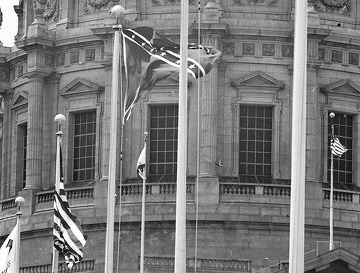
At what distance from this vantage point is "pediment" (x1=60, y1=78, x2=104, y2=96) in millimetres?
92431

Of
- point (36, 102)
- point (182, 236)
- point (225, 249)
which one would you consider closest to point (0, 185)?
point (36, 102)

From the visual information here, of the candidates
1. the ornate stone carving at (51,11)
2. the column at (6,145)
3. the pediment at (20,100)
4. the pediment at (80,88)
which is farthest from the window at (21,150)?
the ornate stone carving at (51,11)

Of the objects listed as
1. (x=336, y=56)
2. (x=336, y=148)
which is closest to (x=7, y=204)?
(x=336, y=56)

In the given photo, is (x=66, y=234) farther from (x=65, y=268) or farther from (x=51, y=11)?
(x=51, y=11)

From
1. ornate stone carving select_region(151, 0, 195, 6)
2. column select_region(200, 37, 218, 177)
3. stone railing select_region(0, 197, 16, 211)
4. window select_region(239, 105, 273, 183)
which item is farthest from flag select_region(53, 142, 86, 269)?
stone railing select_region(0, 197, 16, 211)

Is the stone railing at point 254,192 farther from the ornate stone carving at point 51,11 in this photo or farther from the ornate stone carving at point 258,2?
the ornate stone carving at point 51,11

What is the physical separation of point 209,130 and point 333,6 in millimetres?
7744

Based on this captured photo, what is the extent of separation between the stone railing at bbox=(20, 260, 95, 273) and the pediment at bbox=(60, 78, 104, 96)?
31.4ft

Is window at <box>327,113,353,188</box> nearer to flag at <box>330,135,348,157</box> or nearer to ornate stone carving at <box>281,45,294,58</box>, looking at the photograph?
ornate stone carving at <box>281,45,294,58</box>

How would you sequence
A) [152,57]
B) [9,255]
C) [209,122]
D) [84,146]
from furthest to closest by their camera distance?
[84,146] < [209,122] < [9,255] < [152,57]

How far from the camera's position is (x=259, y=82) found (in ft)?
300

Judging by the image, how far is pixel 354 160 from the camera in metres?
93.3

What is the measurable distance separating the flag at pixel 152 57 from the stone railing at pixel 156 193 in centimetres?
→ 2265

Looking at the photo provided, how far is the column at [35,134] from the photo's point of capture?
308 ft
